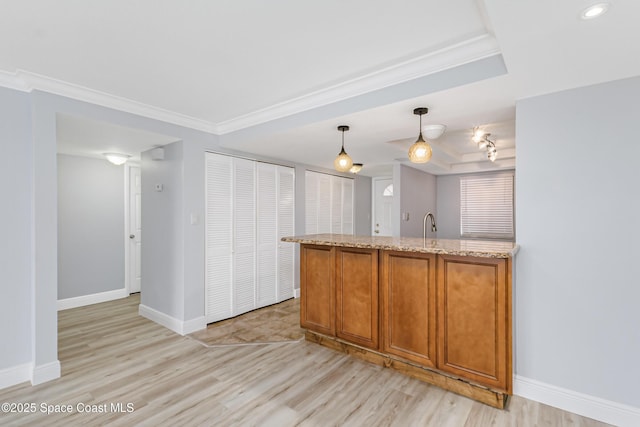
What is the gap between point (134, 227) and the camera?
5309 mm

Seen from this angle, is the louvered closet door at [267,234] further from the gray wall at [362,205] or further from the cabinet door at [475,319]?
the cabinet door at [475,319]

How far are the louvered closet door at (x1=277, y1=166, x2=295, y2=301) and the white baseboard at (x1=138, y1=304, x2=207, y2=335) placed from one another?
4.51 ft

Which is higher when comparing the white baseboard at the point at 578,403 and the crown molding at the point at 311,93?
the crown molding at the point at 311,93

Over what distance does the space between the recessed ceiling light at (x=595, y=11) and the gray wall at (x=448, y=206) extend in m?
5.28

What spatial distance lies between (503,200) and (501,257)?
4.50 meters

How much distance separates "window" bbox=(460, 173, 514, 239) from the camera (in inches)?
229

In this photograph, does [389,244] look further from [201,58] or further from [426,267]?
[201,58]

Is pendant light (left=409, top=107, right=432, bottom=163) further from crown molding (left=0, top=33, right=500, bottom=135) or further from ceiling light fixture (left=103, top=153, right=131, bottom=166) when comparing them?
ceiling light fixture (left=103, top=153, right=131, bottom=166)

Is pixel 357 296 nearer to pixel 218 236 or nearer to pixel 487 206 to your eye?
pixel 218 236

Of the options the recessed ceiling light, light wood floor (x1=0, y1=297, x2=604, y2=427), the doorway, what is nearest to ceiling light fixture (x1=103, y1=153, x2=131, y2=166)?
the doorway

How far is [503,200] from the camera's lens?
586 centimetres

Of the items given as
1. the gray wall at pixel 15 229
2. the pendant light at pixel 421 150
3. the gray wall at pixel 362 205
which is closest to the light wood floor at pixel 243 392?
the gray wall at pixel 15 229

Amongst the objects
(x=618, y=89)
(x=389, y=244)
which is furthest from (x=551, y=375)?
(x=618, y=89)

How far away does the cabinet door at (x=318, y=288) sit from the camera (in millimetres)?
3098
